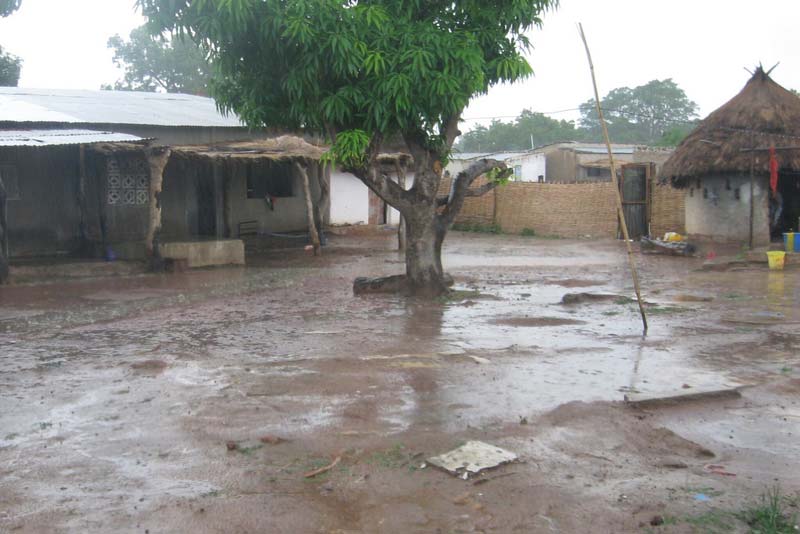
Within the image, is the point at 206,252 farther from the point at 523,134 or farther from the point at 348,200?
the point at 523,134

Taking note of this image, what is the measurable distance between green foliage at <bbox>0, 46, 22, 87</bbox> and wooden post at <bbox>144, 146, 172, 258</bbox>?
1204 centimetres

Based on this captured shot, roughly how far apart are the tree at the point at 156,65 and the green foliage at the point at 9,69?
15318mm

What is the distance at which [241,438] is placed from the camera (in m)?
4.95

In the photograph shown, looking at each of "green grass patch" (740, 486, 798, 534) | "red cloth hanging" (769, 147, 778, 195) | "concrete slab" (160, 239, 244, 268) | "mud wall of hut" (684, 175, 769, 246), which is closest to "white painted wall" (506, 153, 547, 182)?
"mud wall of hut" (684, 175, 769, 246)

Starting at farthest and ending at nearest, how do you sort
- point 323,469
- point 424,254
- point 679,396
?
1. point 424,254
2. point 679,396
3. point 323,469

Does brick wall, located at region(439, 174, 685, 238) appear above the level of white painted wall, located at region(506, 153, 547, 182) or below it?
below

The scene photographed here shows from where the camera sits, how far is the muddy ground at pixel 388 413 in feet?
12.8

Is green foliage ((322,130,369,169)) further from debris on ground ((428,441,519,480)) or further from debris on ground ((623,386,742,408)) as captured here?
debris on ground ((428,441,519,480))

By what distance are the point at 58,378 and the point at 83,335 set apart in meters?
2.10

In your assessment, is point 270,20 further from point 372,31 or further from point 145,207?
point 145,207

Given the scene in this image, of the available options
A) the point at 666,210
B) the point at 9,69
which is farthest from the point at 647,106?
the point at 9,69

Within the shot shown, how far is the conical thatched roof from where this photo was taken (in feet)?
57.5

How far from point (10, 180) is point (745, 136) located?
15527 mm

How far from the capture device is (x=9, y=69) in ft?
77.0
